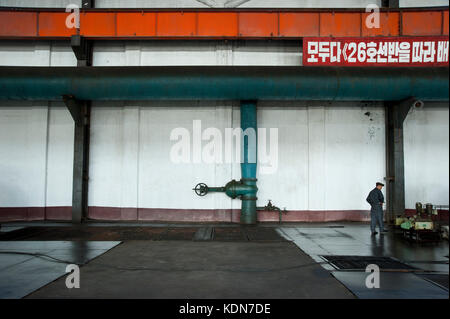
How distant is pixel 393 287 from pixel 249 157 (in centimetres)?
604

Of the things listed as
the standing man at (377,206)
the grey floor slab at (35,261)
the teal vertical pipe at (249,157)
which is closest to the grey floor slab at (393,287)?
the standing man at (377,206)

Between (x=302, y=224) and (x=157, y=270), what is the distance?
619cm

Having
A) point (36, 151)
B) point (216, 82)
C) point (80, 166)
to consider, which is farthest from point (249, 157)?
point (36, 151)

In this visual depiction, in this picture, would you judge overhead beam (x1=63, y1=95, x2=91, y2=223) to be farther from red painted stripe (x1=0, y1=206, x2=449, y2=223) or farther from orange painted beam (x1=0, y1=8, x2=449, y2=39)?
orange painted beam (x1=0, y1=8, x2=449, y2=39)

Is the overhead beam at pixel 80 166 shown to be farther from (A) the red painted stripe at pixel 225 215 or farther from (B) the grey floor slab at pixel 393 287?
(B) the grey floor slab at pixel 393 287

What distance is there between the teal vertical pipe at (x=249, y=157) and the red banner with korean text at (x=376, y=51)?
7.95 ft

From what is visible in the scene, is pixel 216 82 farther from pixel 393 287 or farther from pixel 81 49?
pixel 393 287

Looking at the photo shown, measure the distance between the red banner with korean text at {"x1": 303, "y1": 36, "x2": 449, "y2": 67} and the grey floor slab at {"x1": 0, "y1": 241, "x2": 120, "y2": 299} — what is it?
8.23m

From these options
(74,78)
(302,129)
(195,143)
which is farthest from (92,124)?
(302,129)

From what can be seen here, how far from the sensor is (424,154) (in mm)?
10570

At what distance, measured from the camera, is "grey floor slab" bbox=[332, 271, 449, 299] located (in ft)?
13.0

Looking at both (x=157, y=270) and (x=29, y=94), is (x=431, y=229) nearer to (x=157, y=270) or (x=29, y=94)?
(x=157, y=270)

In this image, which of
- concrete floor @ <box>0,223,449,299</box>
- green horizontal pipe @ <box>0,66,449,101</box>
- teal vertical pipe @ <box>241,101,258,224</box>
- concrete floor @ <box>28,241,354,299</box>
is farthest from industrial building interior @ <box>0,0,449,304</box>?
concrete floor @ <box>28,241,354,299</box>

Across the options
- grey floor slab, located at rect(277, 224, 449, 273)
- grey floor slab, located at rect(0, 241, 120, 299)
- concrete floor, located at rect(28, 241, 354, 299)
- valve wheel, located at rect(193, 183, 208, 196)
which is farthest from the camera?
valve wheel, located at rect(193, 183, 208, 196)
